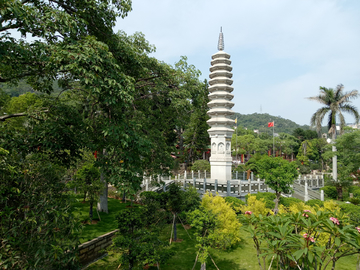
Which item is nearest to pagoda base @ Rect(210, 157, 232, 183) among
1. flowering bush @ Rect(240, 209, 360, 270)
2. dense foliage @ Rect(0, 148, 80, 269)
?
flowering bush @ Rect(240, 209, 360, 270)

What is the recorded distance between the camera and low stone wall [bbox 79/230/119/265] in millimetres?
8227

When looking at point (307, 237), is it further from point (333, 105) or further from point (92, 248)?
point (333, 105)

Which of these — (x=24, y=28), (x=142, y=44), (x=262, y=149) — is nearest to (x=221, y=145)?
(x=142, y=44)

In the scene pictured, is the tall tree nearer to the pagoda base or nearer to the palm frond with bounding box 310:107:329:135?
the palm frond with bounding box 310:107:329:135

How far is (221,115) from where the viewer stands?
20781 millimetres

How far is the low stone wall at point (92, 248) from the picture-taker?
324 inches

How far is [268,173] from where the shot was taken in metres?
14.5

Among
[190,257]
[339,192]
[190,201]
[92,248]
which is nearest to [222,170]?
[190,201]

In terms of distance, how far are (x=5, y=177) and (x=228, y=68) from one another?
20.3 meters

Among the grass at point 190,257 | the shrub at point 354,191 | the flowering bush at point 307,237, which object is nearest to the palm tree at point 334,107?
the shrub at point 354,191

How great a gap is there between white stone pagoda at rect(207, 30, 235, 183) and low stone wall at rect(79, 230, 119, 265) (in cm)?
1193

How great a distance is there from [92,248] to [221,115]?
15152mm

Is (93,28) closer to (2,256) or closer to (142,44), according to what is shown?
(142,44)

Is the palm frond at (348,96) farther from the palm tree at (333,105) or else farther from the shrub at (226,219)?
the shrub at (226,219)
